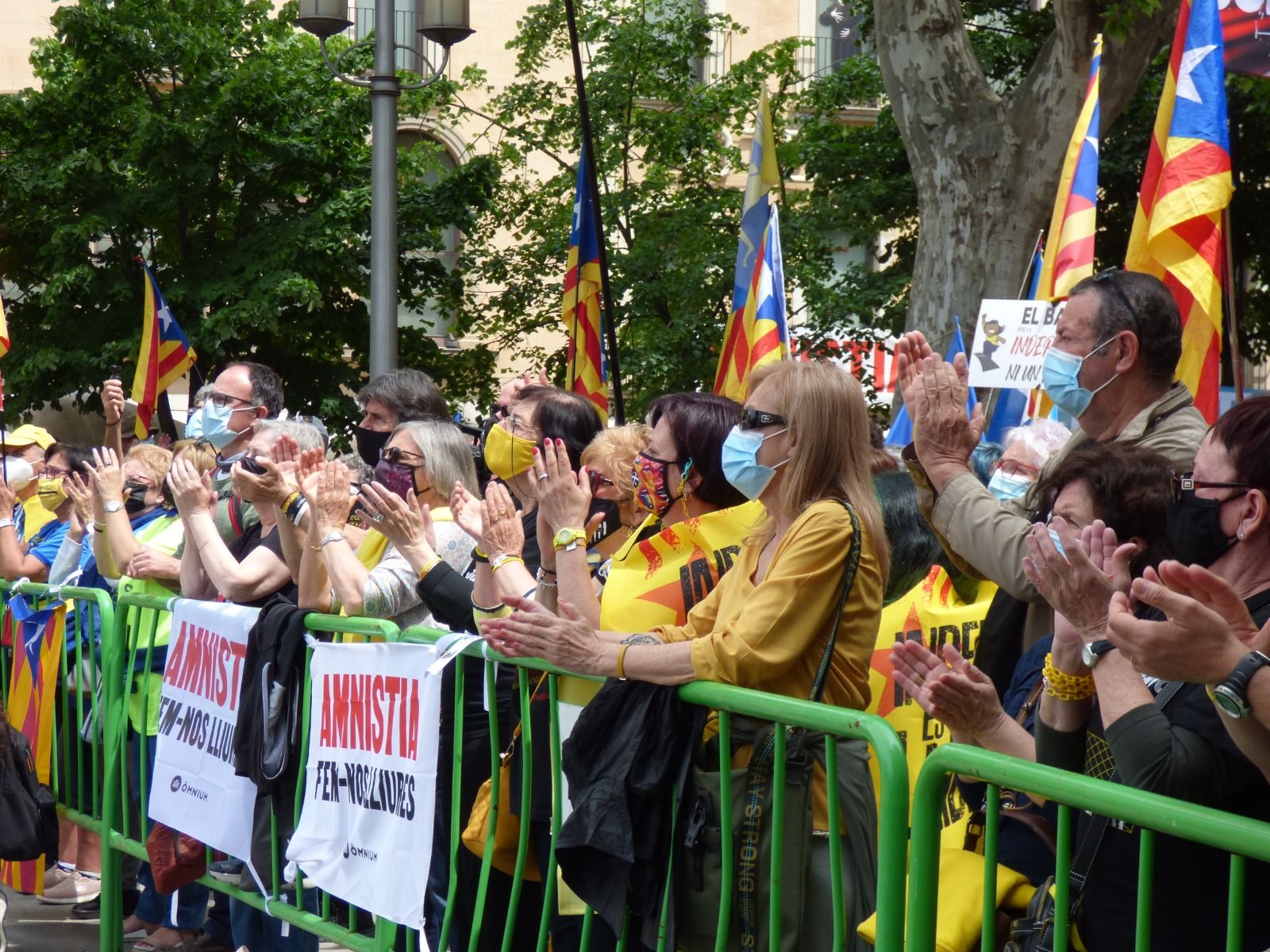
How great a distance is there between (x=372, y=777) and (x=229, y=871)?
1.08 metres

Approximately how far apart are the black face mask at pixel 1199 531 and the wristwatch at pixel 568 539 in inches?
67.0

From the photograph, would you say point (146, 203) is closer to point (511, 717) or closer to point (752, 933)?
point (511, 717)

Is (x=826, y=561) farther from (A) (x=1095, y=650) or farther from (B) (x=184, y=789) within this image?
(B) (x=184, y=789)

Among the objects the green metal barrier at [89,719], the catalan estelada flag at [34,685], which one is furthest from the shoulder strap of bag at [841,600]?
the catalan estelada flag at [34,685]

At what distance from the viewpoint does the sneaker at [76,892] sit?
7199mm

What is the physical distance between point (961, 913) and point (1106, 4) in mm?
9280

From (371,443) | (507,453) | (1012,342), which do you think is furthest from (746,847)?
(1012,342)

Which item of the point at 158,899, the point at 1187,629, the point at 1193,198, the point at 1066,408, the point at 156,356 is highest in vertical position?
the point at 1193,198

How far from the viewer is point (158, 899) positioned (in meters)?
6.21

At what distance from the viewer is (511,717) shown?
4.27m

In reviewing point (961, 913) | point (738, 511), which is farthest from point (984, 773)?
point (738, 511)

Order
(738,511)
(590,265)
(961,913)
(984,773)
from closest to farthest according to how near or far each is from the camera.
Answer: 1. (984,773)
2. (961,913)
3. (738,511)
4. (590,265)

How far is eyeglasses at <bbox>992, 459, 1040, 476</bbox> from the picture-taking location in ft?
15.7

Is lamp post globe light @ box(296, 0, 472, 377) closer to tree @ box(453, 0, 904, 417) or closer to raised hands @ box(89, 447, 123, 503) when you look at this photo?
raised hands @ box(89, 447, 123, 503)
